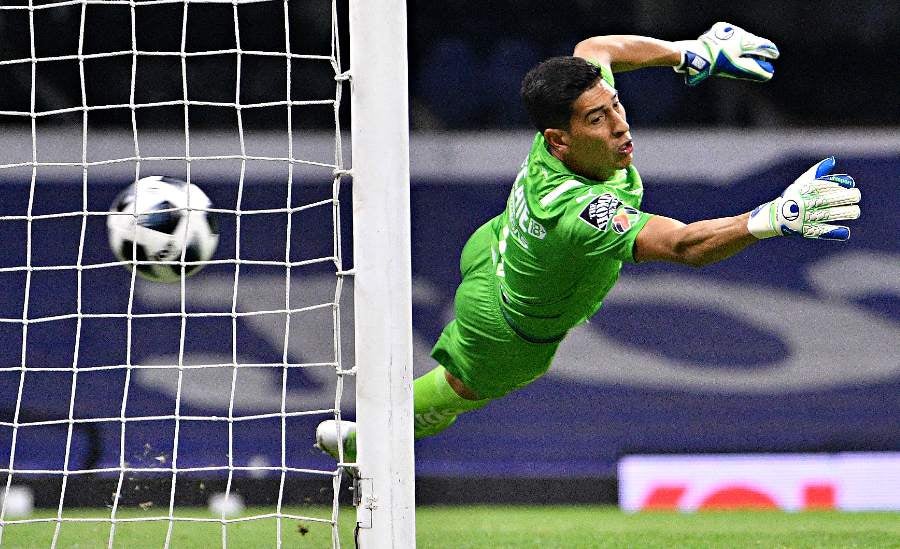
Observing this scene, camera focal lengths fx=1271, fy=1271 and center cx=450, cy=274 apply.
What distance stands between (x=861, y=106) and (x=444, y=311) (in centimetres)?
304

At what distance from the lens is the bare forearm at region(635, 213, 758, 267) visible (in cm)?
344

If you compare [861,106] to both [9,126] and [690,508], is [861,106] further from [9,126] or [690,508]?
[9,126]

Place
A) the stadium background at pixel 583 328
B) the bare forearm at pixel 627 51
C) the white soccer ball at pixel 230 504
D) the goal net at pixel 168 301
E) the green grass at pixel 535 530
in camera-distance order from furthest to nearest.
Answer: the stadium background at pixel 583 328 → the goal net at pixel 168 301 → the white soccer ball at pixel 230 504 → the green grass at pixel 535 530 → the bare forearm at pixel 627 51

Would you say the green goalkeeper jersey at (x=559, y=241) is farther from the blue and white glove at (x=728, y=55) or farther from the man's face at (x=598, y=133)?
the blue and white glove at (x=728, y=55)

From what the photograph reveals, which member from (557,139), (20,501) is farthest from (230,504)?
(557,139)

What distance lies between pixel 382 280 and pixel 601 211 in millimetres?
861

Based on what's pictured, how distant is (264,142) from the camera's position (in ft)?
26.2

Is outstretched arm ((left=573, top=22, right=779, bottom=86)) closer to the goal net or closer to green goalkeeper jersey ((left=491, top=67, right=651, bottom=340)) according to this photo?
green goalkeeper jersey ((left=491, top=67, right=651, bottom=340))

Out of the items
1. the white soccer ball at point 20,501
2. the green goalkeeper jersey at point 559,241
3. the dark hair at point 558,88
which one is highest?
the dark hair at point 558,88

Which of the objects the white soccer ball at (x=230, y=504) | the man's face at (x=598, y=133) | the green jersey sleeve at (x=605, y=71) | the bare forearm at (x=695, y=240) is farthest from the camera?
the white soccer ball at (x=230, y=504)

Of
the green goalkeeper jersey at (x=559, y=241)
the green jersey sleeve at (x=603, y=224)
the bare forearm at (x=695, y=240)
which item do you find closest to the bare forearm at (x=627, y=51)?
the green goalkeeper jersey at (x=559, y=241)

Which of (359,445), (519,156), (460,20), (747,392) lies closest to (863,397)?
(747,392)

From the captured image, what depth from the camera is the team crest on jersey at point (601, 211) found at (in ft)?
12.3

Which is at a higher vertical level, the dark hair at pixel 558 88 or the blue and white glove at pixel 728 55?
the blue and white glove at pixel 728 55
